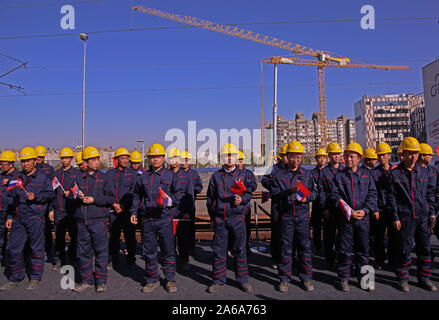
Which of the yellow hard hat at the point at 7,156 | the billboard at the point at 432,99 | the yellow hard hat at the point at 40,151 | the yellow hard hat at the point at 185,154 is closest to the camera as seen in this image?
the yellow hard hat at the point at 7,156

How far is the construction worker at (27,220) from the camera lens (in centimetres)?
407

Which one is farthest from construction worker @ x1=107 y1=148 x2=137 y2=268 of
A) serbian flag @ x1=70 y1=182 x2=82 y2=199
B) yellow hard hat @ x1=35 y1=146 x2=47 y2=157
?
yellow hard hat @ x1=35 y1=146 x2=47 y2=157

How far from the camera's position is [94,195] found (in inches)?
157

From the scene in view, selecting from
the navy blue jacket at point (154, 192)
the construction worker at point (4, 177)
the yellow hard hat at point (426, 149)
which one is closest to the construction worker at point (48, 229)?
the construction worker at point (4, 177)

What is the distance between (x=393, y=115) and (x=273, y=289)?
10204cm

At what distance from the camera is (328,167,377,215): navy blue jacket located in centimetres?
391

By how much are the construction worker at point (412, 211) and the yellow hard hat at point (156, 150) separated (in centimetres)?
337

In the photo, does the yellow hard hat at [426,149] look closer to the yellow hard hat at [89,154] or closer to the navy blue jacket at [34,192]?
the yellow hard hat at [89,154]

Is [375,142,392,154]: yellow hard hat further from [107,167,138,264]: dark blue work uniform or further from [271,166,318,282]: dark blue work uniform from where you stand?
[107,167,138,264]: dark blue work uniform

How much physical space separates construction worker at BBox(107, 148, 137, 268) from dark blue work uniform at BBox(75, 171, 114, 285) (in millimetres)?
750

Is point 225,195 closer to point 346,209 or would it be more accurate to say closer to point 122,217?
point 346,209

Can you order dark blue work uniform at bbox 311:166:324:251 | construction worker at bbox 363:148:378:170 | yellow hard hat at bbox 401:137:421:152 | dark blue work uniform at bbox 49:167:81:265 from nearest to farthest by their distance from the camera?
yellow hard hat at bbox 401:137:421:152, dark blue work uniform at bbox 49:167:81:265, construction worker at bbox 363:148:378:170, dark blue work uniform at bbox 311:166:324:251

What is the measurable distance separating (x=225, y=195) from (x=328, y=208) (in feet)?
5.85
